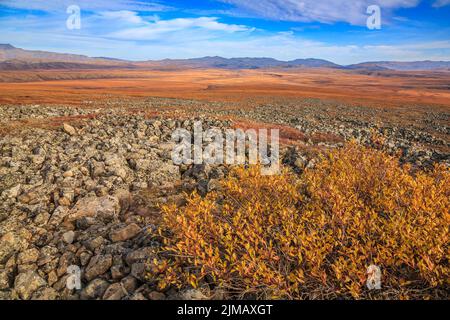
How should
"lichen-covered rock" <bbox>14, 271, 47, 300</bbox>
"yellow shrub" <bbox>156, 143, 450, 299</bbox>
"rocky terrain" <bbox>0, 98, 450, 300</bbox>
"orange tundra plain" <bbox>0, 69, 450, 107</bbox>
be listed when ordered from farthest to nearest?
"orange tundra plain" <bbox>0, 69, 450, 107</bbox> < "rocky terrain" <bbox>0, 98, 450, 300</bbox> < "lichen-covered rock" <bbox>14, 271, 47, 300</bbox> < "yellow shrub" <bbox>156, 143, 450, 299</bbox>

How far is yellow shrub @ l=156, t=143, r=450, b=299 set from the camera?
14.8 feet

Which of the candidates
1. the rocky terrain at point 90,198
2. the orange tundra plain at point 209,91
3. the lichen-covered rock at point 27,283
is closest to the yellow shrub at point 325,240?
the rocky terrain at point 90,198

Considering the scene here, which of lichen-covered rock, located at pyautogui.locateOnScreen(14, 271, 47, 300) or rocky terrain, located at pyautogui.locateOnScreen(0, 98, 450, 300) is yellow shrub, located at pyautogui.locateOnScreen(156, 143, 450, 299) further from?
lichen-covered rock, located at pyautogui.locateOnScreen(14, 271, 47, 300)

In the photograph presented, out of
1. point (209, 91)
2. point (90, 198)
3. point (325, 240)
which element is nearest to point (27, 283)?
point (90, 198)

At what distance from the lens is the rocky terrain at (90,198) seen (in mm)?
5707

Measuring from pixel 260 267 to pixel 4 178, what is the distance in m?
8.13

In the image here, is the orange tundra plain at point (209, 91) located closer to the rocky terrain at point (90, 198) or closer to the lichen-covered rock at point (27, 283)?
the rocky terrain at point (90, 198)

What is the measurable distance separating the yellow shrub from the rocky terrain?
0.70 metres

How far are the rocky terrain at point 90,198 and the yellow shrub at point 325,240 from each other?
27.4 inches

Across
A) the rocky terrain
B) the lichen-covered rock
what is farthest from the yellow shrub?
the lichen-covered rock

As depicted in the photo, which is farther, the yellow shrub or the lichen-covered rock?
the lichen-covered rock

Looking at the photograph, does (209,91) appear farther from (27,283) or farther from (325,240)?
(325,240)
